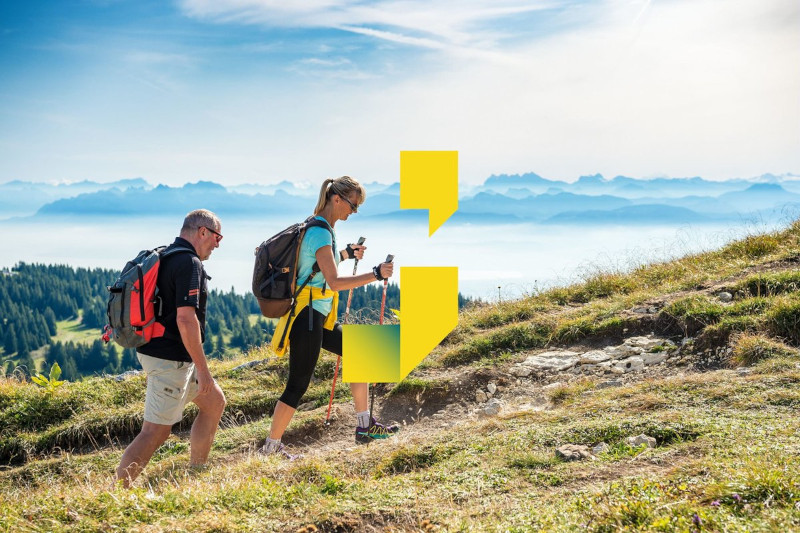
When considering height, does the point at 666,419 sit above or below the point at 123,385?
above

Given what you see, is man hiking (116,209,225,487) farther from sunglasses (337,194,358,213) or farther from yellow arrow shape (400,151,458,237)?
yellow arrow shape (400,151,458,237)

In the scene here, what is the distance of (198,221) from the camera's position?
5625 mm

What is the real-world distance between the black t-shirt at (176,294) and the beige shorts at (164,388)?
0.07 metres

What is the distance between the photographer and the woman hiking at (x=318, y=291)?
6.01 m

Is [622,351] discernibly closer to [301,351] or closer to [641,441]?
[641,441]

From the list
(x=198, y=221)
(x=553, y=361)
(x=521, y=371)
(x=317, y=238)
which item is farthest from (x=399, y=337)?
(x=553, y=361)

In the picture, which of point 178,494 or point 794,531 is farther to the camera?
point 178,494

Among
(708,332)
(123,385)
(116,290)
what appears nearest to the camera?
(116,290)

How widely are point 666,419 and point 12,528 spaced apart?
5.07 metres

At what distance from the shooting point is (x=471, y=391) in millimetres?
8586

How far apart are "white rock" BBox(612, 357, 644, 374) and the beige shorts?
533 centimetres

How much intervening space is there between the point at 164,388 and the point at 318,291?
1.67 metres

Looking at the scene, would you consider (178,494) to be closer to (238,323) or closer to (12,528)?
(12,528)

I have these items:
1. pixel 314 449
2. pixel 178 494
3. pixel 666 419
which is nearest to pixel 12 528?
pixel 178 494
